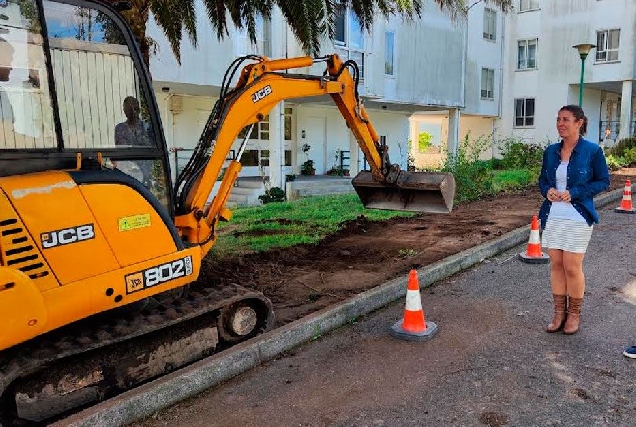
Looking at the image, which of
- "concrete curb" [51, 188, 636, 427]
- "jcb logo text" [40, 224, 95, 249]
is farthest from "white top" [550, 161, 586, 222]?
"jcb logo text" [40, 224, 95, 249]

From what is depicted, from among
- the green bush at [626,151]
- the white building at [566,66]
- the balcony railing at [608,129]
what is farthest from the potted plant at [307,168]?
the balcony railing at [608,129]

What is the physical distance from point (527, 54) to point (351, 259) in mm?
29321

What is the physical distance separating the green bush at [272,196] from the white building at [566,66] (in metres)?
18.0

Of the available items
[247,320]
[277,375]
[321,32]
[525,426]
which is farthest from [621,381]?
[321,32]

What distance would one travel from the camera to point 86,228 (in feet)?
12.1

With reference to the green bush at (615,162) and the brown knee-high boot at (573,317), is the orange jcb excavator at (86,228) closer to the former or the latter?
the brown knee-high boot at (573,317)

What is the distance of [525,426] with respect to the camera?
3.55 m

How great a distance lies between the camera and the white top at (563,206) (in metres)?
4.82

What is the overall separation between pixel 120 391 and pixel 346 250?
15.3 ft

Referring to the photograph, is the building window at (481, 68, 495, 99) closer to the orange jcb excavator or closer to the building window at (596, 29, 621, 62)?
the building window at (596, 29, 621, 62)

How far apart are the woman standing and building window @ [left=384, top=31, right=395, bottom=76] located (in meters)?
17.6

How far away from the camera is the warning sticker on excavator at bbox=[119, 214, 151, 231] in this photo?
12.9ft

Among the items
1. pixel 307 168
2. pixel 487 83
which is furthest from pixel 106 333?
pixel 487 83

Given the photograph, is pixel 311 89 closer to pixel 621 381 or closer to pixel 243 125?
pixel 243 125
